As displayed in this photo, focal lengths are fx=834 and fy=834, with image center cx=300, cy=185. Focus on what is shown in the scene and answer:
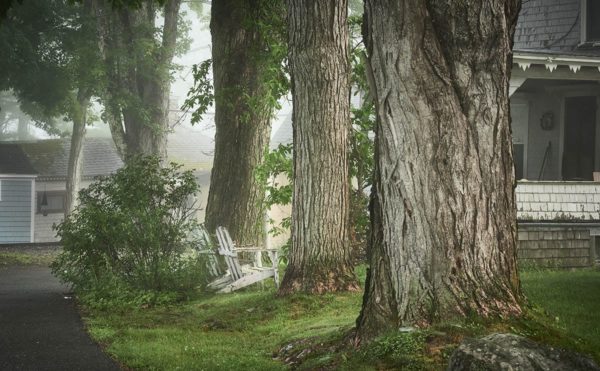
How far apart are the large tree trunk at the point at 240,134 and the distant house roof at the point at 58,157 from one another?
26.5 m

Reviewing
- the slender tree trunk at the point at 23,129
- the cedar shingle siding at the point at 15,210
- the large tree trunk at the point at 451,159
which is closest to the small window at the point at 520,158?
the large tree trunk at the point at 451,159

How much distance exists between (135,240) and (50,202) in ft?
109

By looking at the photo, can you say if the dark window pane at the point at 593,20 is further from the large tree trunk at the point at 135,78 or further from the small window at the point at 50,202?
the small window at the point at 50,202

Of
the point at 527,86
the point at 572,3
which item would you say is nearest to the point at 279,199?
the point at 527,86

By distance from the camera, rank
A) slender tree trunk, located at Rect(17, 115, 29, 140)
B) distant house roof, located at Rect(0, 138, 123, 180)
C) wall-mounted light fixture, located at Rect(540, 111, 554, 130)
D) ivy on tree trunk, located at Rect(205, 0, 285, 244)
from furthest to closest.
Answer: slender tree trunk, located at Rect(17, 115, 29, 140)
distant house roof, located at Rect(0, 138, 123, 180)
wall-mounted light fixture, located at Rect(540, 111, 554, 130)
ivy on tree trunk, located at Rect(205, 0, 285, 244)

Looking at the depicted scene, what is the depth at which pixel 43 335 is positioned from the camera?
36.1 feet

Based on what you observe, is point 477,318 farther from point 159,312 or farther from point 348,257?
point 159,312

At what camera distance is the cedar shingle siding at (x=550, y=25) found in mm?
22703

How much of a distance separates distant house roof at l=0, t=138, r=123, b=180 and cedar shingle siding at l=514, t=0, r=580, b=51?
2553 cm

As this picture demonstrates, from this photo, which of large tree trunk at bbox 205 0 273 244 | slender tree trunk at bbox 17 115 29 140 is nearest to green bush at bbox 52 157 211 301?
large tree trunk at bbox 205 0 273 244

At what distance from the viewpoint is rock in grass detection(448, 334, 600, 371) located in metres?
5.05

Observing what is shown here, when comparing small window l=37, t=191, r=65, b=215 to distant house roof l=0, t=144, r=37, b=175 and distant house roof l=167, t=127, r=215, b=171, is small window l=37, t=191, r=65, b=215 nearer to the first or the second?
distant house roof l=0, t=144, r=37, b=175

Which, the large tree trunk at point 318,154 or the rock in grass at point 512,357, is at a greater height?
the large tree trunk at point 318,154

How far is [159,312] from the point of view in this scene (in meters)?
13.2
